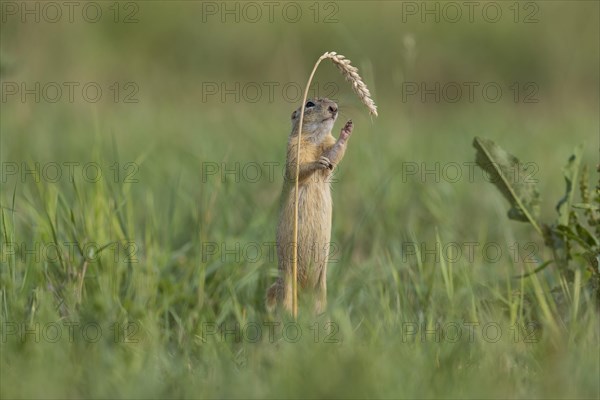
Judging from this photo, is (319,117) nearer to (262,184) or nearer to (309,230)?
→ (309,230)

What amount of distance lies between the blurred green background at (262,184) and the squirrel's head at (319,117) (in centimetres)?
36

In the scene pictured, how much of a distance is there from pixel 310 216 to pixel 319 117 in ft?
1.13

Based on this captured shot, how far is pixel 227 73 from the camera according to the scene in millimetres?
10242

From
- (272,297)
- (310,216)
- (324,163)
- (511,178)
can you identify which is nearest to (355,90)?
(324,163)

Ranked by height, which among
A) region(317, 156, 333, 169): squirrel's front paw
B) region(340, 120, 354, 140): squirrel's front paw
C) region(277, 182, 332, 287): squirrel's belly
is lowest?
region(277, 182, 332, 287): squirrel's belly

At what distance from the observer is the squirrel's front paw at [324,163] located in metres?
2.97

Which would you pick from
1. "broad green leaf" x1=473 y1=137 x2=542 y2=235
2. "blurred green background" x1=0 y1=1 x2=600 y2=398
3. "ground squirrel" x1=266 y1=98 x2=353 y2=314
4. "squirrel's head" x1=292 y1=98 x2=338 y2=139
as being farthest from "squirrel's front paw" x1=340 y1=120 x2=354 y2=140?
"broad green leaf" x1=473 y1=137 x2=542 y2=235

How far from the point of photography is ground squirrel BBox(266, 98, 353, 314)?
9.95 feet

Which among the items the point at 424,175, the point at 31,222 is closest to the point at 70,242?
the point at 31,222

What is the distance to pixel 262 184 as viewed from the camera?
547 centimetres

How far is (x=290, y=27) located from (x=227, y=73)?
0.90 meters

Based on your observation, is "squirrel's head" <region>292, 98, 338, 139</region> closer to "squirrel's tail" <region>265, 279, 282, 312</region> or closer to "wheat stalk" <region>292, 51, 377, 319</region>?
"wheat stalk" <region>292, 51, 377, 319</region>

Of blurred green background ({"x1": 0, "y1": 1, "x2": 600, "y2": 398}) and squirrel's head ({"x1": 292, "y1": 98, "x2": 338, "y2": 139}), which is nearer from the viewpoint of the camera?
blurred green background ({"x1": 0, "y1": 1, "x2": 600, "y2": 398})

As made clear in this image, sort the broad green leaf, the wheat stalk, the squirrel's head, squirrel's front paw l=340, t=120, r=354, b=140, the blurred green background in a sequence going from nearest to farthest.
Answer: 1. the blurred green background
2. the wheat stalk
3. squirrel's front paw l=340, t=120, r=354, b=140
4. the squirrel's head
5. the broad green leaf
